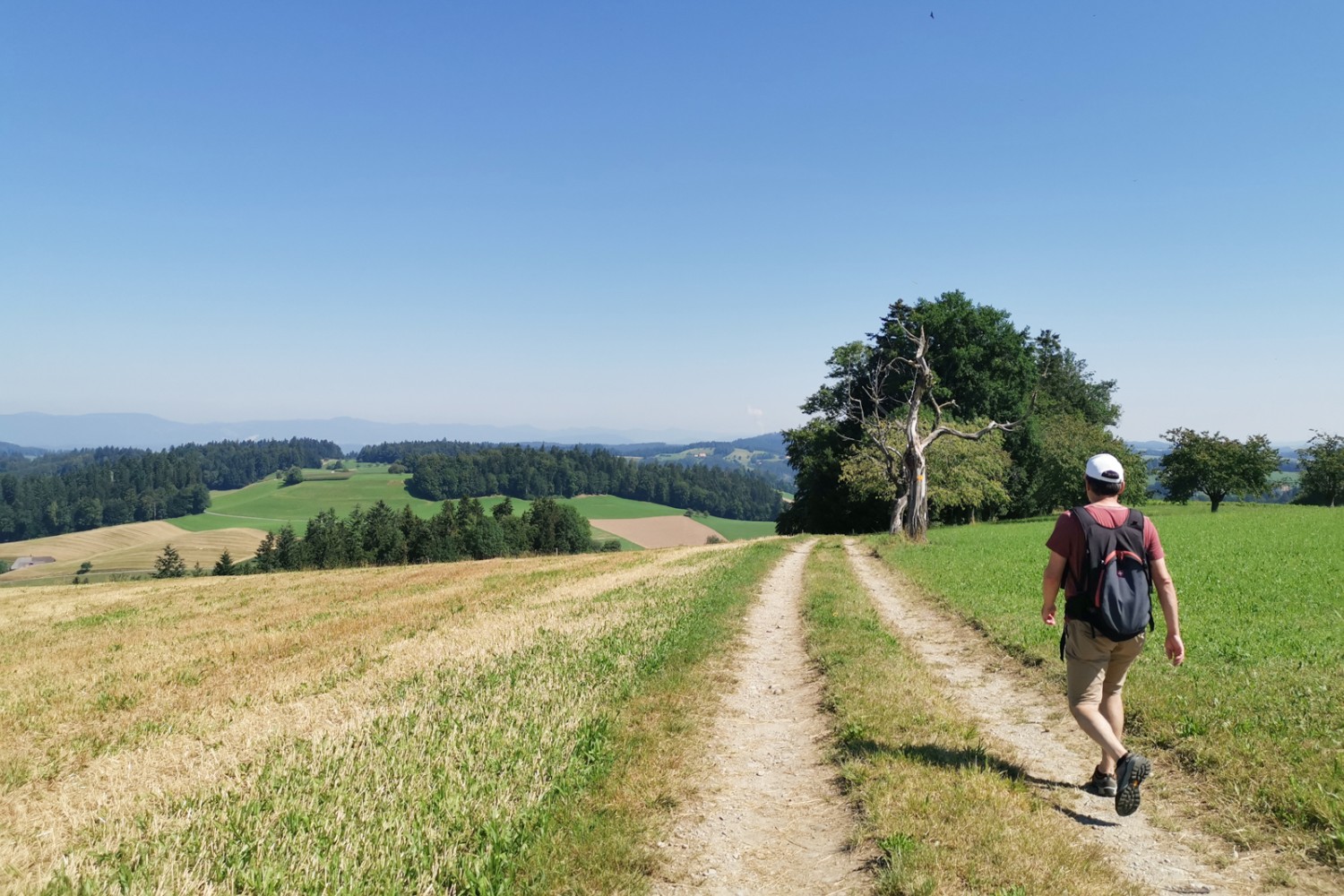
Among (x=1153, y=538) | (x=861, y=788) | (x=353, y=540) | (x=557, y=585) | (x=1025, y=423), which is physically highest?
(x=1025, y=423)

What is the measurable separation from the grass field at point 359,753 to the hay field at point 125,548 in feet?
373

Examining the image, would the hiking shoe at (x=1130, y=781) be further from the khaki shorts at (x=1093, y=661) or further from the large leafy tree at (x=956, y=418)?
the large leafy tree at (x=956, y=418)

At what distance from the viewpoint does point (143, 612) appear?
2647cm

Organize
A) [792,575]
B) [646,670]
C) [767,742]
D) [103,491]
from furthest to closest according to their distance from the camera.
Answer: [103,491] → [792,575] → [646,670] → [767,742]

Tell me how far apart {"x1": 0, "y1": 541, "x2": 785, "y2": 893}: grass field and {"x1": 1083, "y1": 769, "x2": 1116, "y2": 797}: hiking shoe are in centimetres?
396

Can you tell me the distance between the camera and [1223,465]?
193ft

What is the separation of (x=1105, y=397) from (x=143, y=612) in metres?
103

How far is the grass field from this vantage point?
479cm

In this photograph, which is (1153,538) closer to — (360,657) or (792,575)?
(360,657)

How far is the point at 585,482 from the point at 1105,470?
618 feet

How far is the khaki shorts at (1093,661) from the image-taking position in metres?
5.92

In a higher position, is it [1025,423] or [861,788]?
[1025,423]

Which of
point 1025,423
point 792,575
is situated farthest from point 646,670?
point 1025,423

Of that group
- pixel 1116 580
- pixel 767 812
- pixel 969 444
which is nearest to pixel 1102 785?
pixel 1116 580
